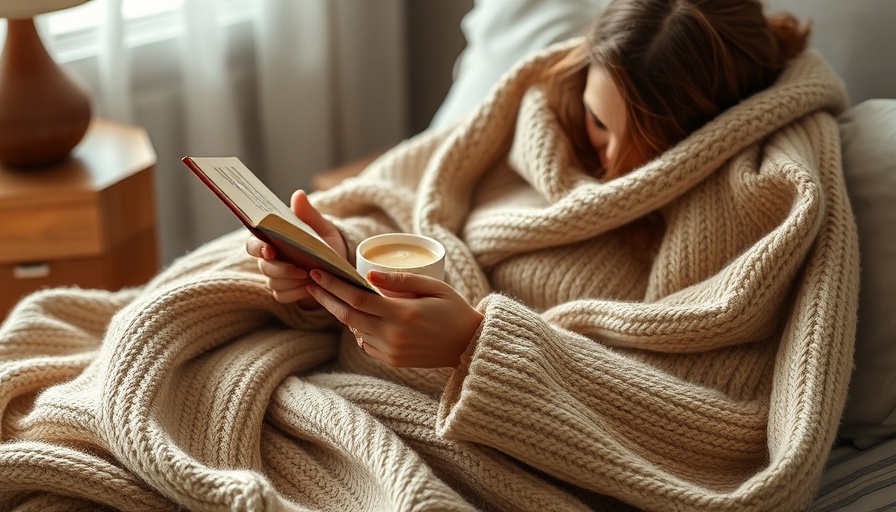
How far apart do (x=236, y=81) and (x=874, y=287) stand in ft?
4.73

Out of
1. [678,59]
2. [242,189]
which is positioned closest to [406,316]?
[242,189]

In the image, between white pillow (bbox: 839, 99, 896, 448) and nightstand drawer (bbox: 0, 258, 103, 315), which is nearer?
white pillow (bbox: 839, 99, 896, 448)

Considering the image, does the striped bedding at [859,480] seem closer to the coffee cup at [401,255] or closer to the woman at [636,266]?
the woman at [636,266]

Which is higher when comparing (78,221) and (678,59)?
(678,59)

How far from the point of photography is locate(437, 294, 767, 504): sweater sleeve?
997 mm

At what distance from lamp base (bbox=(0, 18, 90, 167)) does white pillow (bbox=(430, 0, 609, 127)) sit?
625 mm

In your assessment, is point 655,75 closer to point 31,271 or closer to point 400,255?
point 400,255

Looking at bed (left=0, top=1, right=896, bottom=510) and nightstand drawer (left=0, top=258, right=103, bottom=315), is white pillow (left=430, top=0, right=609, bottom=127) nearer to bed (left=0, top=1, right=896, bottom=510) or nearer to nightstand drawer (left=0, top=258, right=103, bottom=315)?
bed (left=0, top=1, right=896, bottom=510)

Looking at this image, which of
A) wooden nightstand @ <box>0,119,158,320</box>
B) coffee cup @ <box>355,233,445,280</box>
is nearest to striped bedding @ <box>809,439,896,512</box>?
coffee cup @ <box>355,233,445,280</box>

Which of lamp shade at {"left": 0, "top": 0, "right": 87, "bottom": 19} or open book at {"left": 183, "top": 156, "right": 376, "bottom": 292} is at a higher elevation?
lamp shade at {"left": 0, "top": 0, "right": 87, "bottom": 19}

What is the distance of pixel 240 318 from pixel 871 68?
958 millimetres

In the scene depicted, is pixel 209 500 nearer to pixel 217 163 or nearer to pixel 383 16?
pixel 217 163

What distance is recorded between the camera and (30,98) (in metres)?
1.54

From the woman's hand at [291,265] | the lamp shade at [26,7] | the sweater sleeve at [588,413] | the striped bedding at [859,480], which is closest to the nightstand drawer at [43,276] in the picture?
the lamp shade at [26,7]
